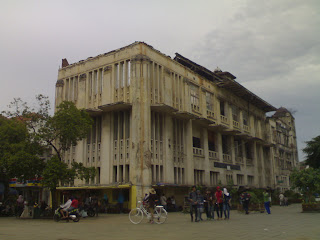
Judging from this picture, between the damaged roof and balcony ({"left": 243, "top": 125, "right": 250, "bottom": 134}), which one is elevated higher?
the damaged roof

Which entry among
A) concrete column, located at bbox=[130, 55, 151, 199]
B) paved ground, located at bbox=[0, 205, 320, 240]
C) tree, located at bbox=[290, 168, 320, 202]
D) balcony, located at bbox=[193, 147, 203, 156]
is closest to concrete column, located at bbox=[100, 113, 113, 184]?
concrete column, located at bbox=[130, 55, 151, 199]

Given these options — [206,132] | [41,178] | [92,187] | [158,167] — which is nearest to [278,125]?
[206,132]

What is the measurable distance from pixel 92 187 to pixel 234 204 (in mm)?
13033

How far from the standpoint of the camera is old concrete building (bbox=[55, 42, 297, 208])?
26.2 m

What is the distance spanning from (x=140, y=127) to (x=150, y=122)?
1.37 metres

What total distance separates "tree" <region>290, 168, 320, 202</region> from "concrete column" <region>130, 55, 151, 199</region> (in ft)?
34.9

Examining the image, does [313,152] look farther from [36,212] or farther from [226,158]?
[36,212]

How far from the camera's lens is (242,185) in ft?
130

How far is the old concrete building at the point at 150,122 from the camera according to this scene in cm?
2625

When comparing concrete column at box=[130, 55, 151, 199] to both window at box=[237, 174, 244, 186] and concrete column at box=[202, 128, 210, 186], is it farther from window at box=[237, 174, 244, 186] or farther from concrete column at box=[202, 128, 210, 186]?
window at box=[237, 174, 244, 186]

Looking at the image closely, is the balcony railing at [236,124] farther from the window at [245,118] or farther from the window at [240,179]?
the window at [240,179]

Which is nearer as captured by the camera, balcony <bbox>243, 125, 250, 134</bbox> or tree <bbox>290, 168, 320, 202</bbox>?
tree <bbox>290, 168, 320, 202</bbox>

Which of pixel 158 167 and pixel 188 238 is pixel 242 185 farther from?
pixel 188 238

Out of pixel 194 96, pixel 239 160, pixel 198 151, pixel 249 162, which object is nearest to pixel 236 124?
pixel 239 160
